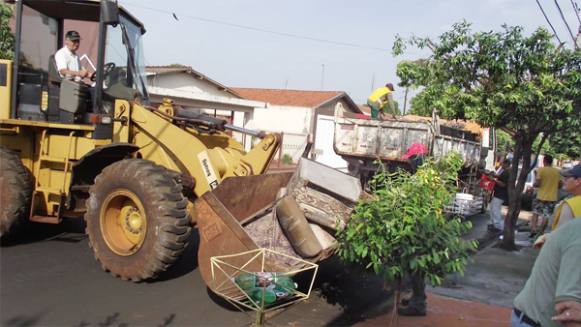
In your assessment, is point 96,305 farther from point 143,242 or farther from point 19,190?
point 19,190

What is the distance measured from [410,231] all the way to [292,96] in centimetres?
2991

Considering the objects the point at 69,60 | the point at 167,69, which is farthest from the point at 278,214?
the point at 167,69

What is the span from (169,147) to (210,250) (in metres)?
1.78

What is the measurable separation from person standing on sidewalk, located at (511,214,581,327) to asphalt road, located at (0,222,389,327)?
7.81ft

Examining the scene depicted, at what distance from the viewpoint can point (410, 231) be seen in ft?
12.0

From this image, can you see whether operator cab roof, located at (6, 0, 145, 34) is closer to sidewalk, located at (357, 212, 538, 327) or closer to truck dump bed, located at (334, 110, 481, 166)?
sidewalk, located at (357, 212, 538, 327)

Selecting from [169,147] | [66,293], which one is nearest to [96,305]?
[66,293]

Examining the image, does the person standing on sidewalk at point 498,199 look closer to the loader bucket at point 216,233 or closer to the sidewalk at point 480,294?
the sidewalk at point 480,294

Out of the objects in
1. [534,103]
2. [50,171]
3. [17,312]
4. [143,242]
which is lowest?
[17,312]

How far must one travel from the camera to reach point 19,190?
235 inches

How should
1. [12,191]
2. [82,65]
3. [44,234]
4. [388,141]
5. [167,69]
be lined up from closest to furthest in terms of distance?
[12,191], [82,65], [44,234], [388,141], [167,69]

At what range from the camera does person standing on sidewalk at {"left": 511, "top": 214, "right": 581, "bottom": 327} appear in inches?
86.4

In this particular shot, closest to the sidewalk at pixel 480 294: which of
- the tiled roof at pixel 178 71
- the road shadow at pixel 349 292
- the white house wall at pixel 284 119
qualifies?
the road shadow at pixel 349 292

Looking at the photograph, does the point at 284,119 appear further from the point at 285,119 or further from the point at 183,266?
the point at 183,266
